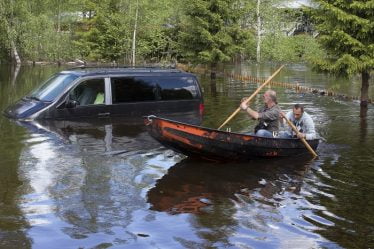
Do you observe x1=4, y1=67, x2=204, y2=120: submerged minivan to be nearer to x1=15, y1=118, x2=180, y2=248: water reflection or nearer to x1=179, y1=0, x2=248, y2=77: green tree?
x1=15, y1=118, x2=180, y2=248: water reflection

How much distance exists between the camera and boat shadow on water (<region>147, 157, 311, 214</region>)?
342 inches

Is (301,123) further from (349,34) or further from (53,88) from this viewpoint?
(349,34)

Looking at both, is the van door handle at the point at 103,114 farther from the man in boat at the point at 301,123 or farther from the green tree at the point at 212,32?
the green tree at the point at 212,32

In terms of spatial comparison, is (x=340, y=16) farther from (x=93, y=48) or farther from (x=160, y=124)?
(x=93, y=48)

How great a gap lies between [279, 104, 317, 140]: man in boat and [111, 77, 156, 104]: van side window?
460 centimetres

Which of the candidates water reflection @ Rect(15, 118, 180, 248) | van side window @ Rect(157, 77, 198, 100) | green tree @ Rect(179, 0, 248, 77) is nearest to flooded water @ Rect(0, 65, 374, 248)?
water reflection @ Rect(15, 118, 180, 248)

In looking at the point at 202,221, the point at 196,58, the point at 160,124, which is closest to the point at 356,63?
the point at 160,124

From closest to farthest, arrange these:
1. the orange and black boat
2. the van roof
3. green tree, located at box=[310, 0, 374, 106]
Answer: the orange and black boat < the van roof < green tree, located at box=[310, 0, 374, 106]

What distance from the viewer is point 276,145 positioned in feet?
38.5

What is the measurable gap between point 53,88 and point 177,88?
145 inches

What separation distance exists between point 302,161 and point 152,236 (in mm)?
5911

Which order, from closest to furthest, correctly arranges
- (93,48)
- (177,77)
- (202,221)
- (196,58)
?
(202,221) < (177,77) < (196,58) < (93,48)

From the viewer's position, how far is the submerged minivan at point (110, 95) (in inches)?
567

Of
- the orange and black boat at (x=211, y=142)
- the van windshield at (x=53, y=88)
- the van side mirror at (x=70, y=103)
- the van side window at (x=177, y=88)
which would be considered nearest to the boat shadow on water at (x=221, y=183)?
the orange and black boat at (x=211, y=142)
